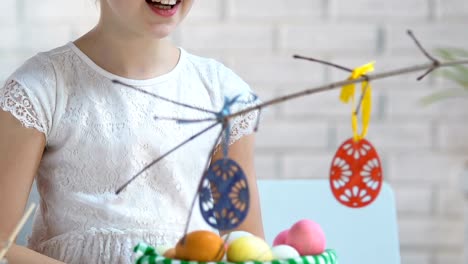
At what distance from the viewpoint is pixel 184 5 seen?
4.13 ft

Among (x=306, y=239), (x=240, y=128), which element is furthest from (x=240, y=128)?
(x=306, y=239)

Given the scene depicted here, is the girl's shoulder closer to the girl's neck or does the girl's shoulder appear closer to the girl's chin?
the girl's neck

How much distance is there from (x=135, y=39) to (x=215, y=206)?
64cm

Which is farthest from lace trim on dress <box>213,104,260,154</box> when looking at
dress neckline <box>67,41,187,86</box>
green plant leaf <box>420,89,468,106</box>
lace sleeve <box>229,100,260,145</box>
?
green plant leaf <box>420,89,468,106</box>

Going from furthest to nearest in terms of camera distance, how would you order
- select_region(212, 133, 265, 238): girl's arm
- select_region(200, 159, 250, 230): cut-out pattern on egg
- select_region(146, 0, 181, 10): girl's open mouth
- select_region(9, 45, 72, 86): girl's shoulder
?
select_region(212, 133, 265, 238): girl's arm < select_region(9, 45, 72, 86): girl's shoulder < select_region(146, 0, 181, 10): girl's open mouth < select_region(200, 159, 250, 230): cut-out pattern on egg

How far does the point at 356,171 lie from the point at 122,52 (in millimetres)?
634

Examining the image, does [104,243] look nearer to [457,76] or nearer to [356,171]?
[356,171]

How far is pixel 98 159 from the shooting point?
1.35 m

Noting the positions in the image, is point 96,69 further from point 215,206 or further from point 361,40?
point 361,40

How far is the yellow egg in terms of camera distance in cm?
81

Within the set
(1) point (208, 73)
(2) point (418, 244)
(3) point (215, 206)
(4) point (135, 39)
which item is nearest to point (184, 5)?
(4) point (135, 39)

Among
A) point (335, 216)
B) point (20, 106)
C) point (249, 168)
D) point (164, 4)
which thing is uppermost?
point (164, 4)

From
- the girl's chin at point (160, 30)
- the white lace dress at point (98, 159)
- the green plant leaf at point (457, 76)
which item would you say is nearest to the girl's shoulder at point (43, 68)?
the white lace dress at point (98, 159)

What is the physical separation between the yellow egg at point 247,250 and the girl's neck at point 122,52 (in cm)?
62
